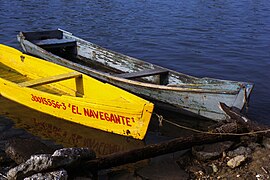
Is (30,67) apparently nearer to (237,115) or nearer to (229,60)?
(237,115)

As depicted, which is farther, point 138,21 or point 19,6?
point 19,6

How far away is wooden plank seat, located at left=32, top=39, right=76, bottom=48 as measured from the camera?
13055 mm

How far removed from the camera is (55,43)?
1320cm

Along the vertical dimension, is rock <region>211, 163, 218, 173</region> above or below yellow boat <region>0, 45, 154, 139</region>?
below

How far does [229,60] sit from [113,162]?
10.5 metres

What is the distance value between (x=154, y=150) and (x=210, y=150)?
4.32ft

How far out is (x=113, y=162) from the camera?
6.36 metres

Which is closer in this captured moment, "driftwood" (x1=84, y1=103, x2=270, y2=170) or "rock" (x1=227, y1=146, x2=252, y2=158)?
"driftwood" (x1=84, y1=103, x2=270, y2=170)

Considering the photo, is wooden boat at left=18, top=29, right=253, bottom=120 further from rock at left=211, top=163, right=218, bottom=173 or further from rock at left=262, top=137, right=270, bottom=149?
rock at left=211, top=163, right=218, bottom=173

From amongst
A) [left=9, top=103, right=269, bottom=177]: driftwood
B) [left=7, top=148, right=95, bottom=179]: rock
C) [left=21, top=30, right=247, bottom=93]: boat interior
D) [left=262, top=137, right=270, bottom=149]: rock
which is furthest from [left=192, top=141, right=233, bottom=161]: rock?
[left=7, top=148, right=95, bottom=179]: rock

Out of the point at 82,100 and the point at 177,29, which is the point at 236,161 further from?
the point at 177,29

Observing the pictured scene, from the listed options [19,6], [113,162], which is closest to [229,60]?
[113,162]

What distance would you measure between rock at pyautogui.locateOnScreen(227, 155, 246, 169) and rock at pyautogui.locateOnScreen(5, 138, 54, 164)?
11.5 ft

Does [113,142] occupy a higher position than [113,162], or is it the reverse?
[113,162]
